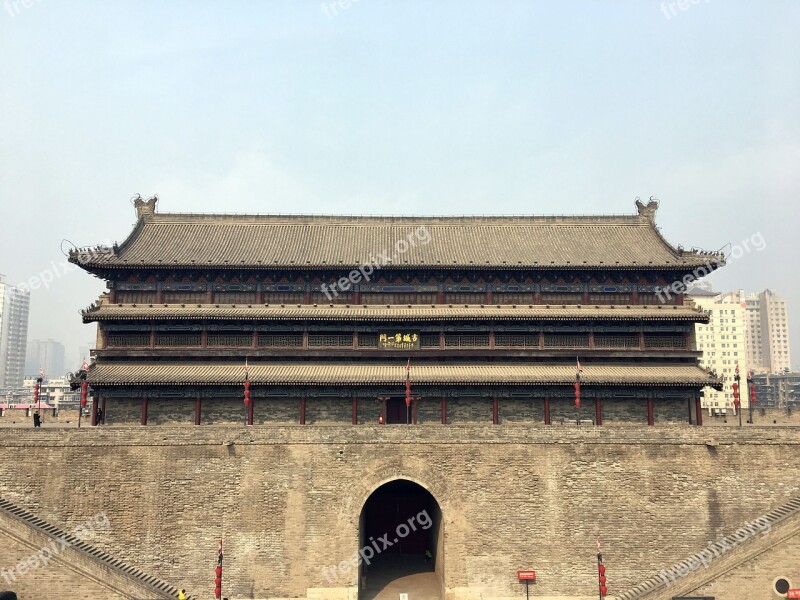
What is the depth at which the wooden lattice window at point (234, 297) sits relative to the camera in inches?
1200

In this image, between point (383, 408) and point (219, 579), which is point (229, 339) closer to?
point (383, 408)

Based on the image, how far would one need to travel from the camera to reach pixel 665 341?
30.5 metres

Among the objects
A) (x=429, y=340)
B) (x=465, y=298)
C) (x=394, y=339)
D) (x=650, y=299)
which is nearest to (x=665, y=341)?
(x=650, y=299)

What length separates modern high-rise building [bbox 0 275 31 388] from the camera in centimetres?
17062

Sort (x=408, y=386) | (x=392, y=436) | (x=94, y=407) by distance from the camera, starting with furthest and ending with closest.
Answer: (x=94, y=407) < (x=408, y=386) < (x=392, y=436)

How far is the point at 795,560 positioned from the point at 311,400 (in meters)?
21.7

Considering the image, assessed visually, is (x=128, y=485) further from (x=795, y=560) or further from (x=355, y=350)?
(x=795, y=560)

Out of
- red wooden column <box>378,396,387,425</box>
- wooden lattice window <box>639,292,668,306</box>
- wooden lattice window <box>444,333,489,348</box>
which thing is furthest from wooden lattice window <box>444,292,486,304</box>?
wooden lattice window <box>639,292,668,306</box>

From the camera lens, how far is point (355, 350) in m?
29.6

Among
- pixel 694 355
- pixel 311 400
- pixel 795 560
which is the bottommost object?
pixel 795 560

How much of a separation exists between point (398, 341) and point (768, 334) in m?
153

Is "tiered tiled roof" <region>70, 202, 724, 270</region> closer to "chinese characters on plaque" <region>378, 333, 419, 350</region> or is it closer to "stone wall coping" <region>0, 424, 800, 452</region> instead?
"chinese characters on plaque" <region>378, 333, 419, 350</region>

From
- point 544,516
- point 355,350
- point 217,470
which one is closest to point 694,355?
point 544,516

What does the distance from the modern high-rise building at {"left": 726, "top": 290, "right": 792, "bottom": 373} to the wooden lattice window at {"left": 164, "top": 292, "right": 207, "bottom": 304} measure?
15405 centimetres
